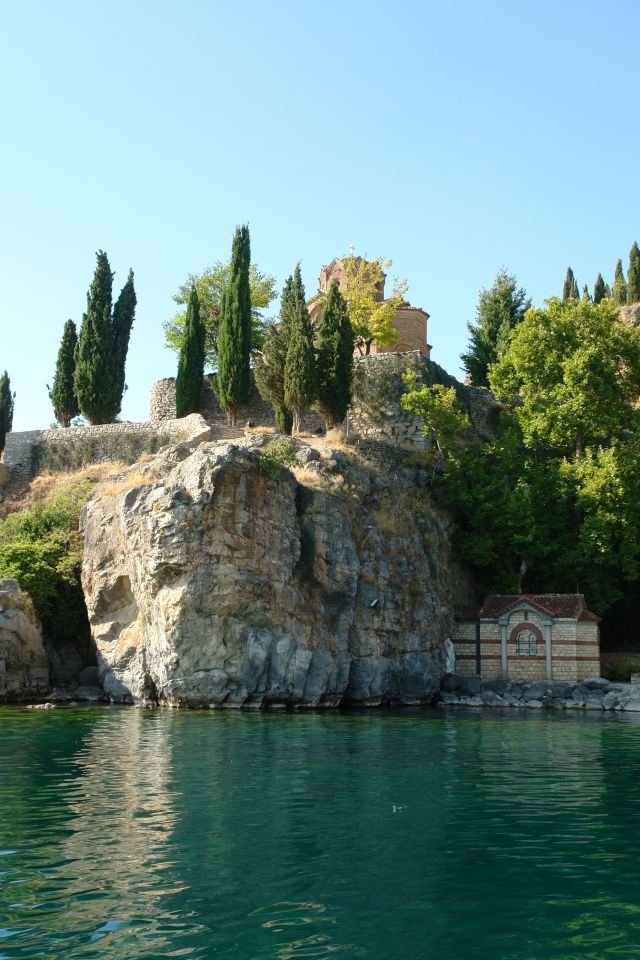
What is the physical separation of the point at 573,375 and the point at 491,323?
48.4 ft

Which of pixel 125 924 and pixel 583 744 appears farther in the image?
pixel 583 744

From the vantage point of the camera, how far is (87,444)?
4875 centimetres

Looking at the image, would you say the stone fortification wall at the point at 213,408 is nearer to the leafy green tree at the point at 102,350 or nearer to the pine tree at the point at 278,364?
the pine tree at the point at 278,364

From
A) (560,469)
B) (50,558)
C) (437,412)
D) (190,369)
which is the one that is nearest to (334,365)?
(437,412)

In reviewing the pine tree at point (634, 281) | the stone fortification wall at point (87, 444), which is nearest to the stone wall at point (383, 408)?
the stone fortification wall at point (87, 444)

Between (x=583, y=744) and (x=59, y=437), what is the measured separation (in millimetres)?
33740

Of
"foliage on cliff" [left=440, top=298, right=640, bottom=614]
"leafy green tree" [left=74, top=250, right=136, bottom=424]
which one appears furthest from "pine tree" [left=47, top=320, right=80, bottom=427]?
"foliage on cliff" [left=440, top=298, right=640, bottom=614]

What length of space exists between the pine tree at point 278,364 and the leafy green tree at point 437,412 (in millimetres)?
6097

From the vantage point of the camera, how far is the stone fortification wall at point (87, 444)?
4766 cm

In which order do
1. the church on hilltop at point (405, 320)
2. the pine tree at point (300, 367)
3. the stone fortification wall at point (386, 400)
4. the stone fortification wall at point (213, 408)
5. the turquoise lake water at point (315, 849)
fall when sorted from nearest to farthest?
the turquoise lake water at point (315, 849) → the pine tree at point (300, 367) → the stone fortification wall at point (386, 400) → the stone fortification wall at point (213, 408) → the church on hilltop at point (405, 320)

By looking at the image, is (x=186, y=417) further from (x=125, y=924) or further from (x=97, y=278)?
A: (x=125, y=924)

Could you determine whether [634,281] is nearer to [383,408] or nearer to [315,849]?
[383,408]

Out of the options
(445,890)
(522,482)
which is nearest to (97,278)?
(522,482)

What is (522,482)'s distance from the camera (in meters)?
44.8
